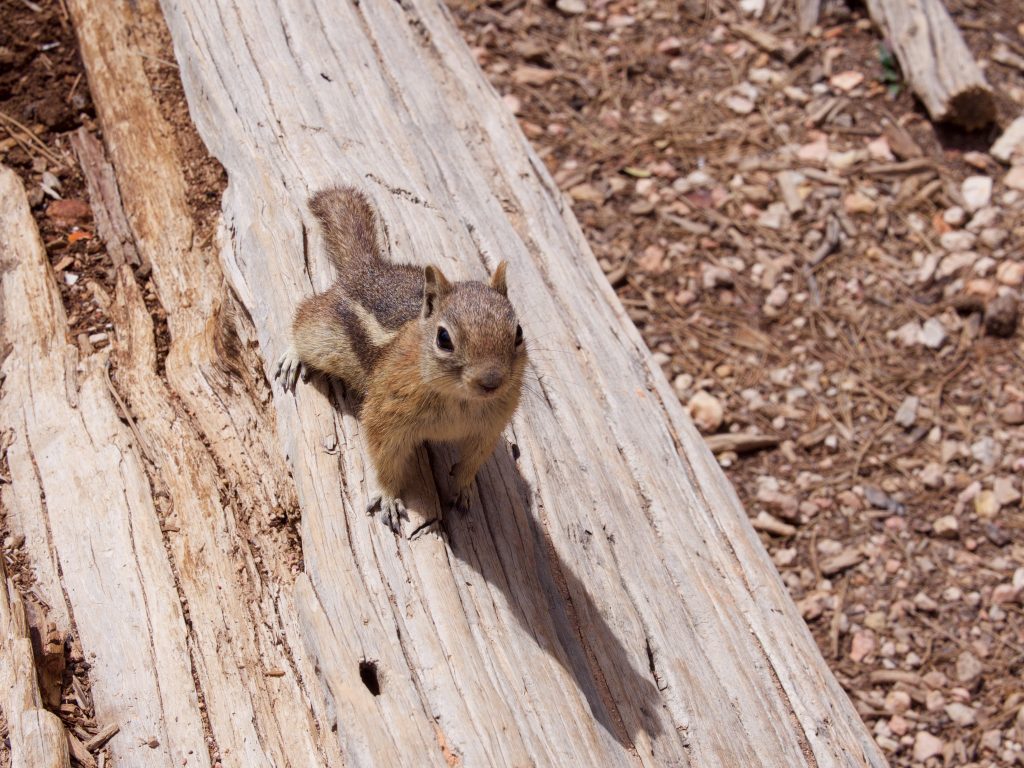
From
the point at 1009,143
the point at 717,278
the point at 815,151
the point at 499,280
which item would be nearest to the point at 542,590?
the point at 499,280

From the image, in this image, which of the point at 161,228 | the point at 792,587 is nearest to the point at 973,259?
the point at 792,587

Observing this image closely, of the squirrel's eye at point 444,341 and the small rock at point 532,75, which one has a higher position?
the squirrel's eye at point 444,341

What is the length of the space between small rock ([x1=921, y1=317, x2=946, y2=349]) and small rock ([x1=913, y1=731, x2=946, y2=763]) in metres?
2.04

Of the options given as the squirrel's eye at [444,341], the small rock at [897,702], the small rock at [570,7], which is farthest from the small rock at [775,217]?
the squirrel's eye at [444,341]

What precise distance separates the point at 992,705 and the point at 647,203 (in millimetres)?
3232

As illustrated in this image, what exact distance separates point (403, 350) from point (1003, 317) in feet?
11.6

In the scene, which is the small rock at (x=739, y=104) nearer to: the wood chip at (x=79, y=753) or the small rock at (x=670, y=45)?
the small rock at (x=670, y=45)

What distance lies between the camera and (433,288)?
294 centimetres

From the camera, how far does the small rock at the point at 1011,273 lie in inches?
208

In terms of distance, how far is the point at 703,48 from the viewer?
657 cm

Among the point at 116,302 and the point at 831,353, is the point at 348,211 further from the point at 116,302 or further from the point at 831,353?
the point at 831,353

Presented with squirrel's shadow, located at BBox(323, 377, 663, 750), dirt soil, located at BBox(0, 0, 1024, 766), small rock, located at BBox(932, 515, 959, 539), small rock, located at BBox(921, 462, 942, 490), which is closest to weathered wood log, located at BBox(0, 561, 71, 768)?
dirt soil, located at BBox(0, 0, 1024, 766)

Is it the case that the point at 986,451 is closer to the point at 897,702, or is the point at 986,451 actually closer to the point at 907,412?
the point at 907,412

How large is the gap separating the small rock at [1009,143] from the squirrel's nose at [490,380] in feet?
14.5
